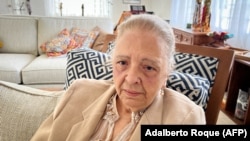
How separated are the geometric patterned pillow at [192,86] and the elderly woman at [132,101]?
0.11m

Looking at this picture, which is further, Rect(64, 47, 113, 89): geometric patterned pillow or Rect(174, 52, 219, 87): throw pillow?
Rect(64, 47, 113, 89): geometric patterned pillow

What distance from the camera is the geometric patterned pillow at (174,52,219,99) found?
985 mm

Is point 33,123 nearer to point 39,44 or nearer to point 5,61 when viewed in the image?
point 5,61

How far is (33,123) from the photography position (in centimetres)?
94

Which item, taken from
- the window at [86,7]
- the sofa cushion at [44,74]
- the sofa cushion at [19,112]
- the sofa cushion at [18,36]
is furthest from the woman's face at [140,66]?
the window at [86,7]

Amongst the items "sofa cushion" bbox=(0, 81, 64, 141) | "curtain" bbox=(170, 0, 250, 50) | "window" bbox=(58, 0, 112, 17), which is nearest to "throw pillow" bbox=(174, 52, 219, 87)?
"sofa cushion" bbox=(0, 81, 64, 141)

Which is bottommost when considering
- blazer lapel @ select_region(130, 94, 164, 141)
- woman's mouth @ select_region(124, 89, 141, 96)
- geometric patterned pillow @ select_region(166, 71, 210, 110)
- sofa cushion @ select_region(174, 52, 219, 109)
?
blazer lapel @ select_region(130, 94, 164, 141)

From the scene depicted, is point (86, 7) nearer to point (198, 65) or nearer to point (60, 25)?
point (60, 25)

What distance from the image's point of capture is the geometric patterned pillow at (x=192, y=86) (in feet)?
2.97

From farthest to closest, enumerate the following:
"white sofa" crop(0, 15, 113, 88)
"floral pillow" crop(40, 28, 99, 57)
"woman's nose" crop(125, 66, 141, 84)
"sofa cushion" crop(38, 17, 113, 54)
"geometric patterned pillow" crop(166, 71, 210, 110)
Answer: "sofa cushion" crop(38, 17, 113, 54)
"white sofa" crop(0, 15, 113, 88)
"floral pillow" crop(40, 28, 99, 57)
"geometric patterned pillow" crop(166, 71, 210, 110)
"woman's nose" crop(125, 66, 141, 84)

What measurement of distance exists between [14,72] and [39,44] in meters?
0.70

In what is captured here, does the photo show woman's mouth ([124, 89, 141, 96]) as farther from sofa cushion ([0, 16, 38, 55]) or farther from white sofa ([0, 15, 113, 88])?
sofa cushion ([0, 16, 38, 55])

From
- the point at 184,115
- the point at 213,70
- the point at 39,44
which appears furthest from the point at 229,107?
the point at 39,44

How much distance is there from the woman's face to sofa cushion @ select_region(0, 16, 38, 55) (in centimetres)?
234
